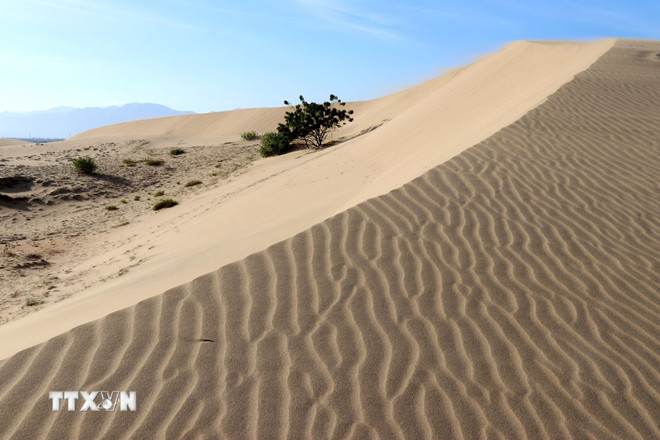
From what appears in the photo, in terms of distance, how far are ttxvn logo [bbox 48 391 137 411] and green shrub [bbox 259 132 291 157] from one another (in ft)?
59.4

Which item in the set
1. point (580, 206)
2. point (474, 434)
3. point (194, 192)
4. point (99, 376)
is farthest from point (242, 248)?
point (194, 192)

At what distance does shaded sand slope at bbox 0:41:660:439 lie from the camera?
2.83 metres

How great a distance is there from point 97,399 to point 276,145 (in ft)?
59.6

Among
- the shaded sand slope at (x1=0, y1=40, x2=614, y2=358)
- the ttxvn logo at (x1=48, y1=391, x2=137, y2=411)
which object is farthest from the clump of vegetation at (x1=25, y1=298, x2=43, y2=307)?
the ttxvn logo at (x1=48, y1=391, x2=137, y2=411)

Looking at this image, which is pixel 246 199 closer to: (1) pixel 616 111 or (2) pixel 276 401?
(1) pixel 616 111

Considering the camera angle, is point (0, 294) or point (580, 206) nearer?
point (580, 206)

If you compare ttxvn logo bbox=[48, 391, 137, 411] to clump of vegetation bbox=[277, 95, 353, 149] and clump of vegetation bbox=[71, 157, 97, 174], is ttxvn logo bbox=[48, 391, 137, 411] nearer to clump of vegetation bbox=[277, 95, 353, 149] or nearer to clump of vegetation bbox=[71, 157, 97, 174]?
clump of vegetation bbox=[71, 157, 97, 174]

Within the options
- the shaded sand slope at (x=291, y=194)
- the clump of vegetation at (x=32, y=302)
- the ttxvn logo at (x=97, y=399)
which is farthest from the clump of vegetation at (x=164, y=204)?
the ttxvn logo at (x=97, y=399)

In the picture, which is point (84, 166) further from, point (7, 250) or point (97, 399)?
point (97, 399)

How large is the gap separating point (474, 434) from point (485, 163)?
441 cm

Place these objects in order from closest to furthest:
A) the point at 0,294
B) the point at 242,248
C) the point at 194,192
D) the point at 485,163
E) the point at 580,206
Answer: the point at 242,248
the point at 580,206
the point at 485,163
the point at 0,294
the point at 194,192

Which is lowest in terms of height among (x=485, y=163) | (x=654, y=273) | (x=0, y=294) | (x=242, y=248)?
(x=0, y=294)

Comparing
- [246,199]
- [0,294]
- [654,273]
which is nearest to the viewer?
[654,273]

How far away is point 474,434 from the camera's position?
277cm
